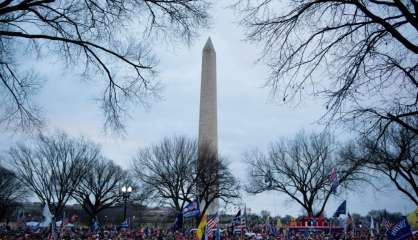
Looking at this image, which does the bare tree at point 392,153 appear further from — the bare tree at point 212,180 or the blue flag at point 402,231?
the bare tree at point 212,180

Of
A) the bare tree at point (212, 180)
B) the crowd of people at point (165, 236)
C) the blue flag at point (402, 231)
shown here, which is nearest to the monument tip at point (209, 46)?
the bare tree at point (212, 180)

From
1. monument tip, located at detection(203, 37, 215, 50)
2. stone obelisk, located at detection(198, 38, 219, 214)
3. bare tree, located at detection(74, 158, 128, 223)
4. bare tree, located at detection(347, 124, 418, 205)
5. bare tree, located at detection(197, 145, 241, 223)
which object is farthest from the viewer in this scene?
bare tree, located at detection(74, 158, 128, 223)

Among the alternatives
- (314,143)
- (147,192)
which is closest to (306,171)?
(314,143)

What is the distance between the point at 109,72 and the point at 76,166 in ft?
118

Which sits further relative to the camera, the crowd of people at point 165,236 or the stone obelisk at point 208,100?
the stone obelisk at point 208,100

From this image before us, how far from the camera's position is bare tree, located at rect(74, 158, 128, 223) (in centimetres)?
5400

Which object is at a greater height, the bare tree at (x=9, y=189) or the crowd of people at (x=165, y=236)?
the bare tree at (x=9, y=189)

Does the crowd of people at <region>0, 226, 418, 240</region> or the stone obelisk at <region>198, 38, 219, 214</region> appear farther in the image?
the stone obelisk at <region>198, 38, 219, 214</region>

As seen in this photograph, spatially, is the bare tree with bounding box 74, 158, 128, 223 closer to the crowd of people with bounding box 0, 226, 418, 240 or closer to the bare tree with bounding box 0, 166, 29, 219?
the bare tree with bounding box 0, 166, 29, 219

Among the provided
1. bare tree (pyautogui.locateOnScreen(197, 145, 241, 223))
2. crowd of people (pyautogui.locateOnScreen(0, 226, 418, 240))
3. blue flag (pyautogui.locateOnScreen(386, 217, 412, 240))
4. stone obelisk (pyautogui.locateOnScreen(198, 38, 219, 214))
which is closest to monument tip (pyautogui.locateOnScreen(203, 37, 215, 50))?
stone obelisk (pyautogui.locateOnScreen(198, 38, 219, 214))

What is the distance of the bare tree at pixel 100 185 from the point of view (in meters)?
54.0

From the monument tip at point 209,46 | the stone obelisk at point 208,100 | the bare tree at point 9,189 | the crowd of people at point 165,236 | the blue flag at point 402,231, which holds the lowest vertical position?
the crowd of people at point 165,236

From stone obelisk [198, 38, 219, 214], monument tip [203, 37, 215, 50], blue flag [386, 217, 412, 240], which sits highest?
monument tip [203, 37, 215, 50]

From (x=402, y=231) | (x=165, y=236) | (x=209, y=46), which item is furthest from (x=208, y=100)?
(x=402, y=231)
